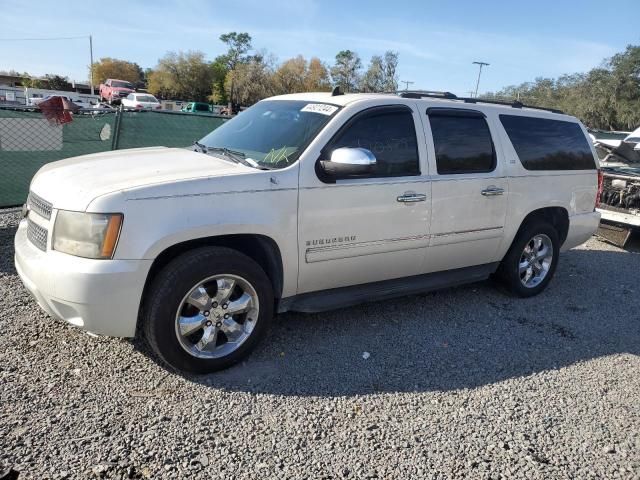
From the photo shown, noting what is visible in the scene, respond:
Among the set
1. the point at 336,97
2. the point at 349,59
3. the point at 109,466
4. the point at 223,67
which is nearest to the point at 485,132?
the point at 336,97

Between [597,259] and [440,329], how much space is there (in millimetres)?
4016

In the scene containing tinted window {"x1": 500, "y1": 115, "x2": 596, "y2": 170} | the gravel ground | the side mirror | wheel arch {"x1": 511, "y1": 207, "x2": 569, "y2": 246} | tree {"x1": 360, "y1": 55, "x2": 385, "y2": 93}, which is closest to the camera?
the gravel ground

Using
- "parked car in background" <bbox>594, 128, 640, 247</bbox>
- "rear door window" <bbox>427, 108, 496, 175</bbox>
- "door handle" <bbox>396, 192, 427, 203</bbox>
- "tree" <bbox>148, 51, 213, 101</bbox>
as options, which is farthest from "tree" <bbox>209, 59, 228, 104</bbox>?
"door handle" <bbox>396, 192, 427, 203</bbox>

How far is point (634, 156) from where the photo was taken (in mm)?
10156

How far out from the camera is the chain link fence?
21.3 ft

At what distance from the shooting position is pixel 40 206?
10.9 ft

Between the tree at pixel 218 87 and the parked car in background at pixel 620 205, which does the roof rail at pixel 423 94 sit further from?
the tree at pixel 218 87

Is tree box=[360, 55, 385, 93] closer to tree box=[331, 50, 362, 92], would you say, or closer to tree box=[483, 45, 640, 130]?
tree box=[331, 50, 362, 92]

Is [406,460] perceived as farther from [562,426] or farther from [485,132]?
[485,132]

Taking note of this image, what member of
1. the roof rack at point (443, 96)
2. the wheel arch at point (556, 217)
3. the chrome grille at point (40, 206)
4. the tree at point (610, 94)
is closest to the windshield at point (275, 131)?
the roof rack at point (443, 96)

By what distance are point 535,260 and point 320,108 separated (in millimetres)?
2908

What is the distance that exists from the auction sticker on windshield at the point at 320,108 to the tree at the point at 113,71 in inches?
4050

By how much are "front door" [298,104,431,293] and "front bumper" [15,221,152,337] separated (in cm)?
118

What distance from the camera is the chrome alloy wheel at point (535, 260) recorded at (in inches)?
206
